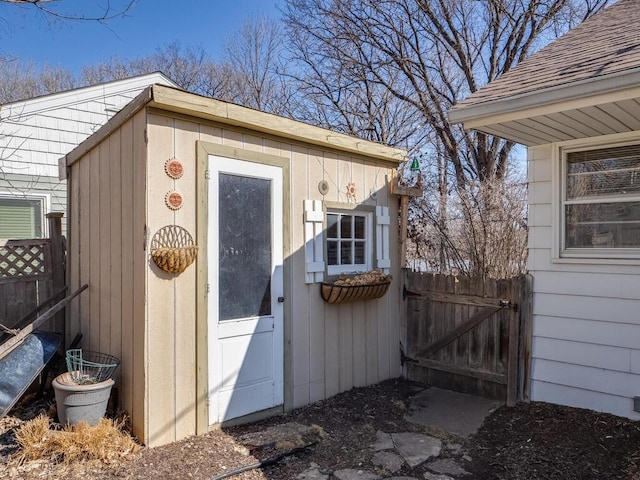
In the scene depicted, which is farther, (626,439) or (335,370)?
(335,370)

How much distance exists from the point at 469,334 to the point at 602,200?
167cm

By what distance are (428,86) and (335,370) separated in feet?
28.1

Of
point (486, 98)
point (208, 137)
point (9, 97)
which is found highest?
point (9, 97)

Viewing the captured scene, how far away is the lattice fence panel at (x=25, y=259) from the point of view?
435cm

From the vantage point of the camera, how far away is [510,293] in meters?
4.23

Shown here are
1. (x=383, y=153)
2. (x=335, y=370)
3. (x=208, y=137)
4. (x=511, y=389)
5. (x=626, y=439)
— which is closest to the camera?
(x=626, y=439)

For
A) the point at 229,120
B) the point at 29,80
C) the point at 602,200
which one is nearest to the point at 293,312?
the point at 229,120

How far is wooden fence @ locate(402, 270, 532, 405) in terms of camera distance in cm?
414

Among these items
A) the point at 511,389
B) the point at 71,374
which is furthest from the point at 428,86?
the point at 71,374

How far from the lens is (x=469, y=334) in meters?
4.54

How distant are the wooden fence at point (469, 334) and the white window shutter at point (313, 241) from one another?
126cm

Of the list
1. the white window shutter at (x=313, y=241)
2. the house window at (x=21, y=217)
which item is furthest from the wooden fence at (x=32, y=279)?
the house window at (x=21, y=217)

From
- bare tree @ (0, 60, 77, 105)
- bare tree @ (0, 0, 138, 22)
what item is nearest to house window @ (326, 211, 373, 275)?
bare tree @ (0, 0, 138, 22)

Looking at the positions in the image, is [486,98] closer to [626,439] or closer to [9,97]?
[626,439]
